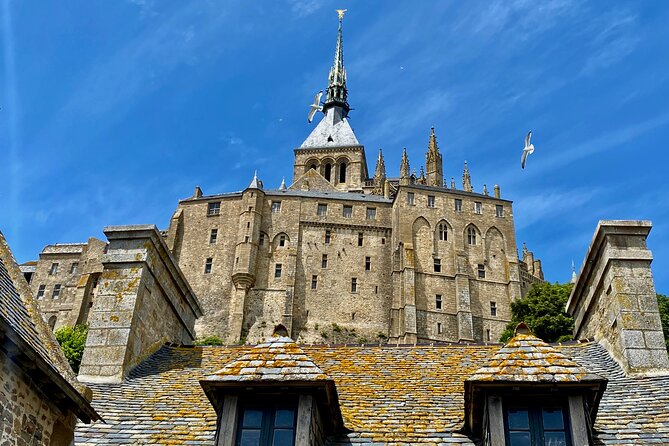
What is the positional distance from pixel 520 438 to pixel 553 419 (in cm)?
40

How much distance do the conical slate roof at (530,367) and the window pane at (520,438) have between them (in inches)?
20.2

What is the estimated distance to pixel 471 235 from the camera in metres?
78.3

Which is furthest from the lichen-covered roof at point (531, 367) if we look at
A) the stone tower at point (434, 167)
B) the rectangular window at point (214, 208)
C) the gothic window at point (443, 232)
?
the stone tower at point (434, 167)

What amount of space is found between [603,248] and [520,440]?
4737 mm

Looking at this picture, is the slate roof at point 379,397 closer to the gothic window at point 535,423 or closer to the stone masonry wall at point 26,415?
the stone masonry wall at point 26,415

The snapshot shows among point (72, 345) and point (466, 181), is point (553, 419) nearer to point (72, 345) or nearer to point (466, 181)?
point (72, 345)

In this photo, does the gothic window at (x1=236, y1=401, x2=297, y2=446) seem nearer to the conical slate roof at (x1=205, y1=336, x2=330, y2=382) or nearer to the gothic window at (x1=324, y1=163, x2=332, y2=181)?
the conical slate roof at (x1=205, y1=336, x2=330, y2=382)

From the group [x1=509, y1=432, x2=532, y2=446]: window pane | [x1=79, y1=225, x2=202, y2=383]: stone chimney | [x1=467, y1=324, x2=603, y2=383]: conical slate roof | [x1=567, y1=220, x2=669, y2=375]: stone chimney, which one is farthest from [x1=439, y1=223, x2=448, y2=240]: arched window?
[x1=509, y1=432, x2=532, y2=446]: window pane

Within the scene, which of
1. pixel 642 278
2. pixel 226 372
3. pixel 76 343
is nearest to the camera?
pixel 226 372

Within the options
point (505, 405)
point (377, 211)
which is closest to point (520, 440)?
point (505, 405)

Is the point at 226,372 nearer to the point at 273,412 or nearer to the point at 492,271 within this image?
the point at 273,412

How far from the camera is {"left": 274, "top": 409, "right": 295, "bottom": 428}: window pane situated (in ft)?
24.3

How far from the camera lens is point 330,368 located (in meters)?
10.6

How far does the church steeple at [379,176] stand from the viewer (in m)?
97.7
